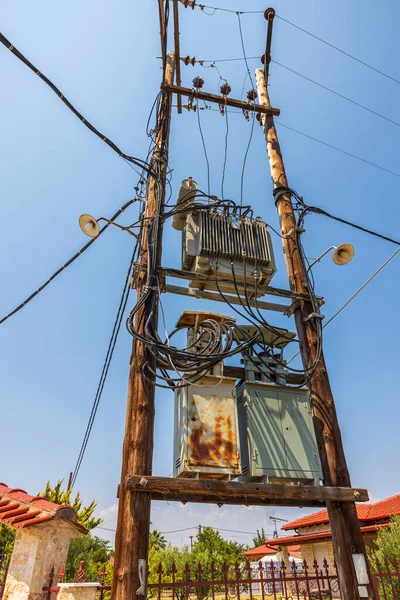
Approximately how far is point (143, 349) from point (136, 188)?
132 inches

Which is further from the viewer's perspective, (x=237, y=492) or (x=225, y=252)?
(x=225, y=252)

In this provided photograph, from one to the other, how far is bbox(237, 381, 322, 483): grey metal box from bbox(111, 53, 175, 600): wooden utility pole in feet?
4.18

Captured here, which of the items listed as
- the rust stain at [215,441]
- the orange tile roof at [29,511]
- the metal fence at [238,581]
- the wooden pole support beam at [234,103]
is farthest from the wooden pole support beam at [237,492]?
the wooden pole support beam at [234,103]

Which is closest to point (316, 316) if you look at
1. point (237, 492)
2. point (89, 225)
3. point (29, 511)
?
point (237, 492)

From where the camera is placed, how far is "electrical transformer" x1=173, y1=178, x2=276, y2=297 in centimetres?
559

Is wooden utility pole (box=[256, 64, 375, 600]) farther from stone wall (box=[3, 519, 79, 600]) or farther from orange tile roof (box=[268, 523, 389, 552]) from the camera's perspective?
orange tile roof (box=[268, 523, 389, 552])

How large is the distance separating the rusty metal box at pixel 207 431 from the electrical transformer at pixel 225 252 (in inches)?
60.1

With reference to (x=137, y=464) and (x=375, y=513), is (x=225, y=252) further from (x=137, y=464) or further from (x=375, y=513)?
(x=375, y=513)

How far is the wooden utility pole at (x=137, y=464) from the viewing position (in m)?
3.29

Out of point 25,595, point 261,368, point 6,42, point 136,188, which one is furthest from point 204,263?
point 25,595

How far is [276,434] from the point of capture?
4.75 meters

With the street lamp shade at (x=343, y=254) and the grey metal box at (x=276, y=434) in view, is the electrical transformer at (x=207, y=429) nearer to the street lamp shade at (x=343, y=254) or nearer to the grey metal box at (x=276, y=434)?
the grey metal box at (x=276, y=434)

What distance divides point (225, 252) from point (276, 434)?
8.54 feet

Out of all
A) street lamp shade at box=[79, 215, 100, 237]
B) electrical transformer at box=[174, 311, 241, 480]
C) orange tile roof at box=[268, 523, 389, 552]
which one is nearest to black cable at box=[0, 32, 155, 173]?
street lamp shade at box=[79, 215, 100, 237]
